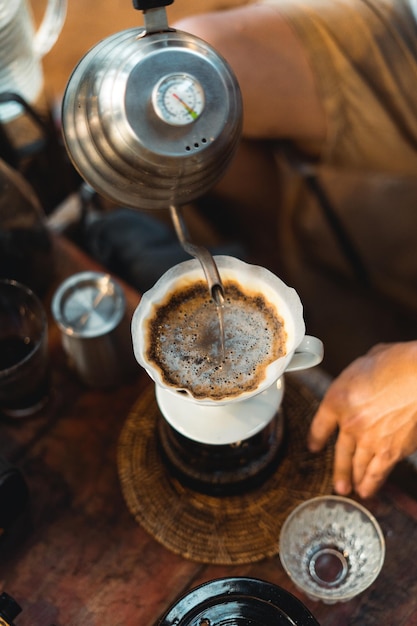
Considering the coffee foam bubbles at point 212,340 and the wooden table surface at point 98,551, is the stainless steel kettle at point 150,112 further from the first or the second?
the wooden table surface at point 98,551

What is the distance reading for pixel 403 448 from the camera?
1163mm

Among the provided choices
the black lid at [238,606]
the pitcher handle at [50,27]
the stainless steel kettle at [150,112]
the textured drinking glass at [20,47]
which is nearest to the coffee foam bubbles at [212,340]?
the stainless steel kettle at [150,112]

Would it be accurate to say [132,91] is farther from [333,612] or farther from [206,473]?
[333,612]

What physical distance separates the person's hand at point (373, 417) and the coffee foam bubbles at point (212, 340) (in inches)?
8.1

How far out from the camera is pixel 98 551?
1.16 m

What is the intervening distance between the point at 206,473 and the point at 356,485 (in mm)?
277

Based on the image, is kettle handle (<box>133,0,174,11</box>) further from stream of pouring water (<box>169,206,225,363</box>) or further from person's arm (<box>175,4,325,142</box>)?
person's arm (<box>175,4,325,142</box>)

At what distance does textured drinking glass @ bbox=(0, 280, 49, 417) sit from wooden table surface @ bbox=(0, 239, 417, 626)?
5 centimetres

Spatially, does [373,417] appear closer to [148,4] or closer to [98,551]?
[98,551]

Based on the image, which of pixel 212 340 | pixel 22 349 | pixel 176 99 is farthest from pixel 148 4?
pixel 22 349

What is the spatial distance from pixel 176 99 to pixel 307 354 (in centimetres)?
44

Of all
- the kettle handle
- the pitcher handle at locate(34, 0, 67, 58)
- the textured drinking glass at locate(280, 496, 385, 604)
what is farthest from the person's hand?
the pitcher handle at locate(34, 0, 67, 58)

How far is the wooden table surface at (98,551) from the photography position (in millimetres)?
1085

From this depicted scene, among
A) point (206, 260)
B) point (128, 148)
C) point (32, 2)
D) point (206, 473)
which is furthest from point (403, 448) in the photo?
point (32, 2)
